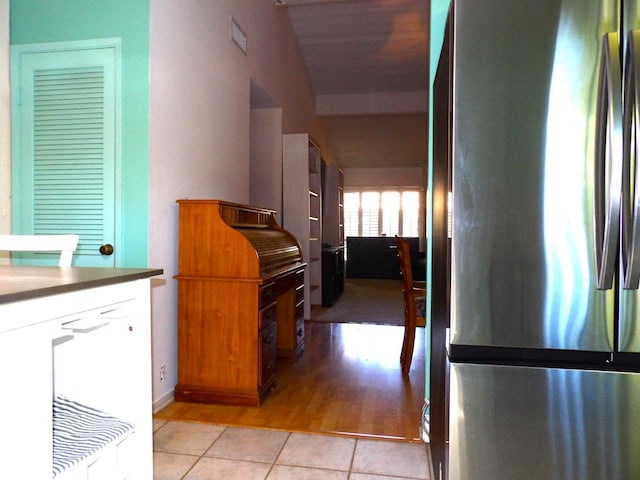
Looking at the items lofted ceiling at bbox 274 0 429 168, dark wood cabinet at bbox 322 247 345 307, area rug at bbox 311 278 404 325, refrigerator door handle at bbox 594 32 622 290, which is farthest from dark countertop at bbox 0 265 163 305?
dark wood cabinet at bbox 322 247 345 307

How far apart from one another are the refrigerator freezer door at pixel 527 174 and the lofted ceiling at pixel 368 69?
178 inches

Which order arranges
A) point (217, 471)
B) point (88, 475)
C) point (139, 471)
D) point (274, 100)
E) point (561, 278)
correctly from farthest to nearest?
point (274, 100) → point (217, 471) → point (139, 471) → point (88, 475) → point (561, 278)

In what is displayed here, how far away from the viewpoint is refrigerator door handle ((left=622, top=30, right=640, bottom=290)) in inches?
38.6

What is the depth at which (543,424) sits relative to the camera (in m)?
1.12

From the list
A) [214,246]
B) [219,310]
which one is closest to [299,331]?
[219,310]

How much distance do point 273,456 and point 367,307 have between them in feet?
13.6

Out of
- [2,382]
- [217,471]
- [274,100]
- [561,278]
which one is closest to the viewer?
[2,382]

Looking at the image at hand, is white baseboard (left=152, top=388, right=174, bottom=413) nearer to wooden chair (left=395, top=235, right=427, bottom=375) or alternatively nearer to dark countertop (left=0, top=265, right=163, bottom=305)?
dark countertop (left=0, top=265, right=163, bottom=305)

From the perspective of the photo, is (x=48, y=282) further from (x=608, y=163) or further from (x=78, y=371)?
(x=608, y=163)

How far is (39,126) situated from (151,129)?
0.75 meters

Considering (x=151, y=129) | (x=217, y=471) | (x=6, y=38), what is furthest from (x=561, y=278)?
(x=6, y=38)

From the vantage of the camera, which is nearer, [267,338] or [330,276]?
[267,338]

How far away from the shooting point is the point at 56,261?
2682mm

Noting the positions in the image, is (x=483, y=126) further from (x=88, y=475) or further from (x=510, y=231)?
(x=88, y=475)
